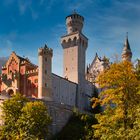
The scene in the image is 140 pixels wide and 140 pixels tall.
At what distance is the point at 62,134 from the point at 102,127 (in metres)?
28.1

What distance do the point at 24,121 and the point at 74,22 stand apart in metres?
42.6

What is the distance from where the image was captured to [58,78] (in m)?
81.0

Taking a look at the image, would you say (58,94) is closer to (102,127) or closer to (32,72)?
(32,72)

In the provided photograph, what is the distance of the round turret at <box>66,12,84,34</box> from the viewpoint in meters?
90.9

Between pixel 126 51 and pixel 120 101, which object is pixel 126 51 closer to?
pixel 126 51

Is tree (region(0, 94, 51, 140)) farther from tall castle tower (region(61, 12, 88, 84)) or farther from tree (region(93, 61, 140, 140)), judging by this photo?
tall castle tower (region(61, 12, 88, 84))

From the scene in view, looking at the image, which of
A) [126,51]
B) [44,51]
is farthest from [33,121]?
[126,51]

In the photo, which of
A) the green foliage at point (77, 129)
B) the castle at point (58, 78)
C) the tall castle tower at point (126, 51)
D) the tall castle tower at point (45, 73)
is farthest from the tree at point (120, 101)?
the tall castle tower at point (126, 51)

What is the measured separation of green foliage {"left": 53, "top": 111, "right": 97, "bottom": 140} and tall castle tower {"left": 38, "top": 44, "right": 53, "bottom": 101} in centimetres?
684

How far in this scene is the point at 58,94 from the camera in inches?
3182

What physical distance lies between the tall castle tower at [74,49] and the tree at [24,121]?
32.8 metres

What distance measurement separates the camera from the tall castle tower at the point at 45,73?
7250 cm

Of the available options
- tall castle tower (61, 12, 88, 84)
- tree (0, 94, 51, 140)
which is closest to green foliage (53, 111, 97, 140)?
tree (0, 94, 51, 140)

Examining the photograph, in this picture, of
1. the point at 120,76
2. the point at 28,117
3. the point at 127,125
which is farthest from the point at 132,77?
the point at 28,117
